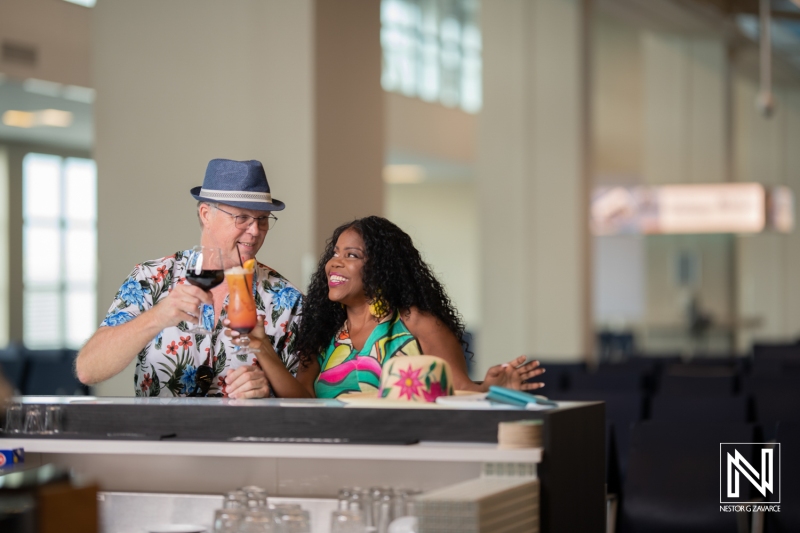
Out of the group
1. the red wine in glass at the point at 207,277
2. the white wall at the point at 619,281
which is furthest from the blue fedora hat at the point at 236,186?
the white wall at the point at 619,281

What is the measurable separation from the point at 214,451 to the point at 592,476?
905 mm

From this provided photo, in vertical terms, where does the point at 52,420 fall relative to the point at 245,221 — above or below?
below

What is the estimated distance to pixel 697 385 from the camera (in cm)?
614

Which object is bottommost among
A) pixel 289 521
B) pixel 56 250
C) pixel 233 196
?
pixel 289 521

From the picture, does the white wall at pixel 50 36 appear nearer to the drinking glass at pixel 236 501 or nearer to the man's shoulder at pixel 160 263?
the man's shoulder at pixel 160 263

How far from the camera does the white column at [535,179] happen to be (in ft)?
29.7

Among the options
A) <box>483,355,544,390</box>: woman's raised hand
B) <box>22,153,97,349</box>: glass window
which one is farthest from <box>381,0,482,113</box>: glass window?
<box>483,355,544,390</box>: woman's raised hand

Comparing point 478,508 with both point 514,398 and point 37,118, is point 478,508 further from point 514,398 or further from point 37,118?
point 37,118

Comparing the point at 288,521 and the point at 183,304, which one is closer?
the point at 288,521

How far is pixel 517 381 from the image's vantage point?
2.78 meters

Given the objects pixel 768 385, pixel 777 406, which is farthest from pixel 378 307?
pixel 768 385

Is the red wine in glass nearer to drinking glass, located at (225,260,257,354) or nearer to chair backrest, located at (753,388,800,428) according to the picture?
drinking glass, located at (225,260,257,354)

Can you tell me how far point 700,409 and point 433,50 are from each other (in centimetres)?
1378

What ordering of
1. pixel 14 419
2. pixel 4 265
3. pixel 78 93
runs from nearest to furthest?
pixel 14 419, pixel 78 93, pixel 4 265
